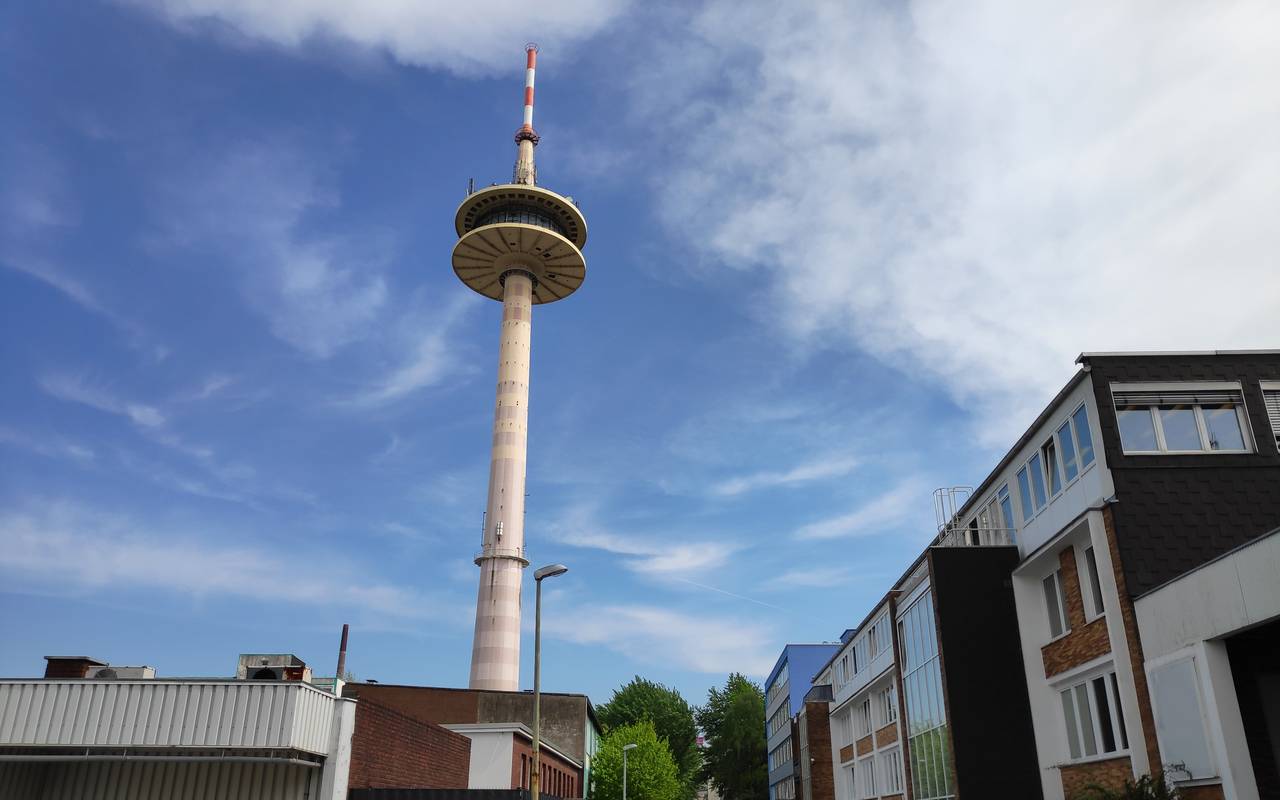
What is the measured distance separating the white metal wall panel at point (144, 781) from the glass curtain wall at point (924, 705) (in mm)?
17253

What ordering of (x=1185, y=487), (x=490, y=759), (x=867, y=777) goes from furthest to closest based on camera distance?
(x=867, y=777) < (x=490, y=759) < (x=1185, y=487)

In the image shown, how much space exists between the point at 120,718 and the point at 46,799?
8.68ft

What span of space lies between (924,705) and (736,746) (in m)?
68.0

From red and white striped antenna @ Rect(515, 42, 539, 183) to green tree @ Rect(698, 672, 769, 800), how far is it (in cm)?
5618

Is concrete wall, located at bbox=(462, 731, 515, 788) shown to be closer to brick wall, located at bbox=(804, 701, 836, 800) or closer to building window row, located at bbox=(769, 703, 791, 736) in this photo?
brick wall, located at bbox=(804, 701, 836, 800)

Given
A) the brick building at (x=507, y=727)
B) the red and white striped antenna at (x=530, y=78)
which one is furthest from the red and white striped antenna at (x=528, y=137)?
the brick building at (x=507, y=727)

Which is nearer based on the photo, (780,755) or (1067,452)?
(1067,452)

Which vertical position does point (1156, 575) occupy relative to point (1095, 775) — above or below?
above

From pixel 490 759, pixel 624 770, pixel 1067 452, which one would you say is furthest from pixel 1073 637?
pixel 624 770

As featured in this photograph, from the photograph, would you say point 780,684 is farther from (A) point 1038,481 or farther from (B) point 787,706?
(A) point 1038,481

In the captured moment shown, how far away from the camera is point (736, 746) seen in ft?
300

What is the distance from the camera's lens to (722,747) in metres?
92.9

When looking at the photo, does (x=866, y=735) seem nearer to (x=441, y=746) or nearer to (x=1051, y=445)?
(x=441, y=746)

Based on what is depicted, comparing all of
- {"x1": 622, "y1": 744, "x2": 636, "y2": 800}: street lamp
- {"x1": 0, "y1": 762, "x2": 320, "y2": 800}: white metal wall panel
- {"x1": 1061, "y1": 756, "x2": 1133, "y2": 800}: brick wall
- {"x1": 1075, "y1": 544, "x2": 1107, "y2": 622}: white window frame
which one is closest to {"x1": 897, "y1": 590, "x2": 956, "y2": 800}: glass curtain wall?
{"x1": 1061, "y1": 756, "x2": 1133, "y2": 800}: brick wall
